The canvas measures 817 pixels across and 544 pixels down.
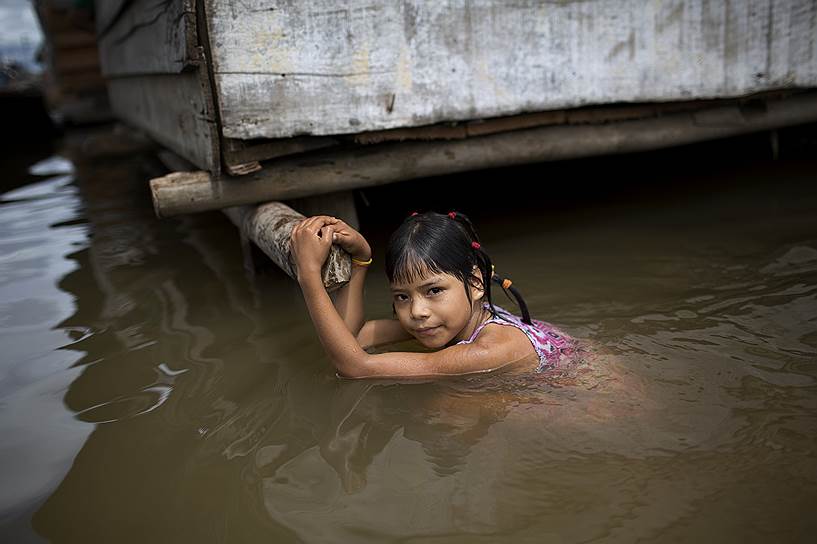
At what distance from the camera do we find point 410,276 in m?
2.49

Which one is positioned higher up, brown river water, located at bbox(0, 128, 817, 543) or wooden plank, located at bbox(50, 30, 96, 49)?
wooden plank, located at bbox(50, 30, 96, 49)

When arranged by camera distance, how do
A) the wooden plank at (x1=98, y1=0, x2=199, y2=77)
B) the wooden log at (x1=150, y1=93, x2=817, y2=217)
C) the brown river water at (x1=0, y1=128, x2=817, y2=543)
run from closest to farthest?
the brown river water at (x1=0, y1=128, x2=817, y2=543), the wooden plank at (x1=98, y1=0, x2=199, y2=77), the wooden log at (x1=150, y1=93, x2=817, y2=217)

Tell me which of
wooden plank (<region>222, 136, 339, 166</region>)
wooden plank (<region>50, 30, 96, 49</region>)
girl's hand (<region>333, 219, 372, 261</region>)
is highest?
wooden plank (<region>50, 30, 96, 49</region>)

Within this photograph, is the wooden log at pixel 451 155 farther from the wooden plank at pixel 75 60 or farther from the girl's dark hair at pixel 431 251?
the wooden plank at pixel 75 60

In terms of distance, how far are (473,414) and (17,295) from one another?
2.62 meters

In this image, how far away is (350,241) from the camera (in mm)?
2529

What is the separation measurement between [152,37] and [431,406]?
9.97 feet

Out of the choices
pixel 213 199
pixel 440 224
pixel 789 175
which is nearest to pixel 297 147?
pixel 213 199

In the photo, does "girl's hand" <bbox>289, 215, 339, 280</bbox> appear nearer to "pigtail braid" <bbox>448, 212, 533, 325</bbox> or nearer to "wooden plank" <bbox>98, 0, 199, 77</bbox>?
"pigtail braid" <bbox>448, 212, 533, 325</bbox>

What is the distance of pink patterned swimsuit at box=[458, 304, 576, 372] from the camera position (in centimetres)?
266

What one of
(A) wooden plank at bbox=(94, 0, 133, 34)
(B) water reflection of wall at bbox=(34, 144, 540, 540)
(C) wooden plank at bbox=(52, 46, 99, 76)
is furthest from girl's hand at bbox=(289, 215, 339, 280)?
(C) wooden plank at bbox=(52, 46, 99, 76)

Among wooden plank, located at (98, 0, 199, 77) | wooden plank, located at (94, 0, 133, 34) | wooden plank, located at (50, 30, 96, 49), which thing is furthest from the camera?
wooden plank, located at (50, 30, 96, 49)

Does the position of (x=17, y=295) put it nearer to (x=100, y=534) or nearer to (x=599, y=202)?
(x=100, y=534)

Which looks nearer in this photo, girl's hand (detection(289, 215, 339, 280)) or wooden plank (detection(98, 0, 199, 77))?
girl's hand (detection(289, 215, 339, 280))
